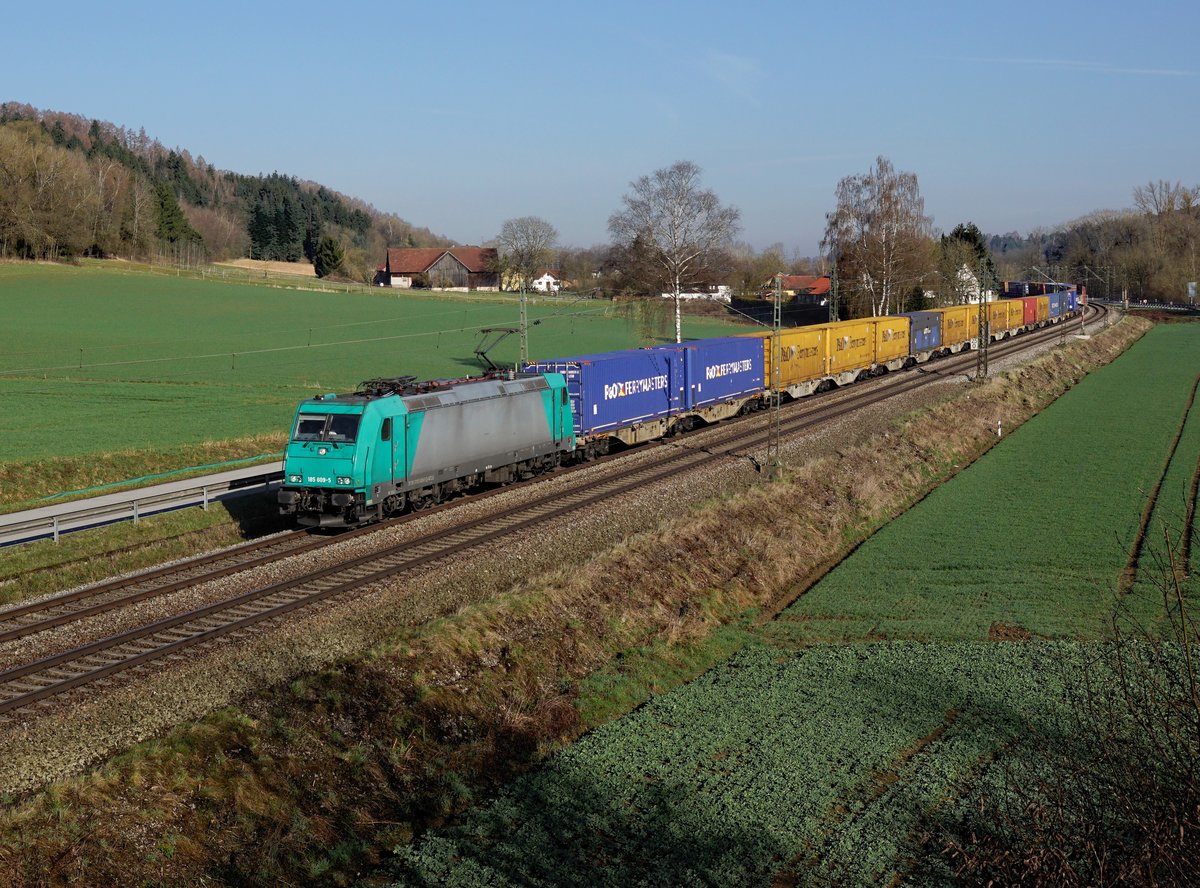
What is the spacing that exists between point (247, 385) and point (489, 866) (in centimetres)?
4521

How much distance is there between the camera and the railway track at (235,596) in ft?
52.9

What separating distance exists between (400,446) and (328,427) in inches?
66.5

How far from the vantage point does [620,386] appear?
112 feet

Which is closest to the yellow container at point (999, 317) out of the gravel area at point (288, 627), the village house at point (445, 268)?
the gravel area at point (288, 627)

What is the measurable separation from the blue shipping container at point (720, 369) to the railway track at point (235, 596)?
5292 millimetres

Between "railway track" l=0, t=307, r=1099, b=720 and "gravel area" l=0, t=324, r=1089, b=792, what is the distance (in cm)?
37

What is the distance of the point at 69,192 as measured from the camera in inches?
4090

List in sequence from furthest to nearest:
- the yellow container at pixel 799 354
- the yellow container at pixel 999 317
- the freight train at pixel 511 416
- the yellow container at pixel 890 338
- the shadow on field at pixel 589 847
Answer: the yellow container at pixel 999 317, the yellow container at pixel 890 338, the yellow container at pixel 799 354, the freight train at pixel 511 416, the shadow on field at pixel 589 847

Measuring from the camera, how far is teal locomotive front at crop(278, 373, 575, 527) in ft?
79.2

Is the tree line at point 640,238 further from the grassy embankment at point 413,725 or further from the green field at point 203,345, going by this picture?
the grassy embankment at point 413,725

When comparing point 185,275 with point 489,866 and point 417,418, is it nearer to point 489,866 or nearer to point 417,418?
point 417,418

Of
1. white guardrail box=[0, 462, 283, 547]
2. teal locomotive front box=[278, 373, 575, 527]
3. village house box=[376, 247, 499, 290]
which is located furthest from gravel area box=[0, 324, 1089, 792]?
village house box=[376, 247, 499, 290]

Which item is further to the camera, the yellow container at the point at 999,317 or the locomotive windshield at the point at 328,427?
the yellow container at the point at 999,317

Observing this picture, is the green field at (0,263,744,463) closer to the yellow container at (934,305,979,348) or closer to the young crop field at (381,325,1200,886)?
the yellow container at (934,305,979,348)
